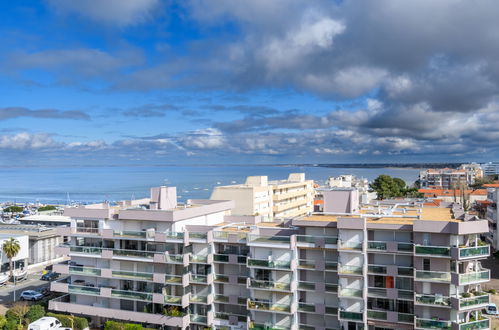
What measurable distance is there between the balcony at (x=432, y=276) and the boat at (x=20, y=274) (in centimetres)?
4859

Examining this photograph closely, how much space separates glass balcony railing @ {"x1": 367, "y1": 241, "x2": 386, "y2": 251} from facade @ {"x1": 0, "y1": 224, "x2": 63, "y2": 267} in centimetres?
4750

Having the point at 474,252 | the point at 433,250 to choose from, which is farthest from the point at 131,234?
the point at 474,252

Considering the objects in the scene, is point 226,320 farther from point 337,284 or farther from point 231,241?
point 337,284

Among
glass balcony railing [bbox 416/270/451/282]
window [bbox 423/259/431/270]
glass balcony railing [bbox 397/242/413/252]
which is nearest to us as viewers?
glass balcony railing [bbox 416/270/451/282]

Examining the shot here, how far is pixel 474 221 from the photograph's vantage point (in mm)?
27938

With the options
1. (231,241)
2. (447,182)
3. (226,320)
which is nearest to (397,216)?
(231,241)

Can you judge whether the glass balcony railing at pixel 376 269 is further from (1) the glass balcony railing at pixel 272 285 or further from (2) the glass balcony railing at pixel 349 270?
(1) the glass balcony railing at pixel 272 285

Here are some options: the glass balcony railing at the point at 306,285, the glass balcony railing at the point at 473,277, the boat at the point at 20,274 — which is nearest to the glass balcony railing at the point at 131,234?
the glass balcony railing at the point at 306,285

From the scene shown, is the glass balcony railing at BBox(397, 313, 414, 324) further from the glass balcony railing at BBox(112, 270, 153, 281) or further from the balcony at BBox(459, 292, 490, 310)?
the glass balcony railing at BBox(112, 270, 153, 281)

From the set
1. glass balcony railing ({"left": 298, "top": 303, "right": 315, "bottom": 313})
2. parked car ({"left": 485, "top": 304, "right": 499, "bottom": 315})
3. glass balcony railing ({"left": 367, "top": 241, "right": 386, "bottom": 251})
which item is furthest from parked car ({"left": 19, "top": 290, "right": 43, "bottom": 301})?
parked car ({"left": 485, "top": 304, "right": 499, "bottom": 315})

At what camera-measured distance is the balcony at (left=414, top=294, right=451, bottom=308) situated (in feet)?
92.5

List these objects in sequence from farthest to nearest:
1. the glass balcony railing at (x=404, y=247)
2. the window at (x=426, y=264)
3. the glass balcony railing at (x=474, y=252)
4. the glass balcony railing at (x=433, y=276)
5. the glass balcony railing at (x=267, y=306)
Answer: the glass balcony railing at (x=267, y=306), the glass balcony railing at (x=404, y=247), the window at (x=426, y=264), the glass balcony railing at (x=433, y=276), the glass balcony railing at (x=474, y=252)

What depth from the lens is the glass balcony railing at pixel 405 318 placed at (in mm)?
28984

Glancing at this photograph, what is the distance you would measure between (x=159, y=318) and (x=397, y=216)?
21159mm
